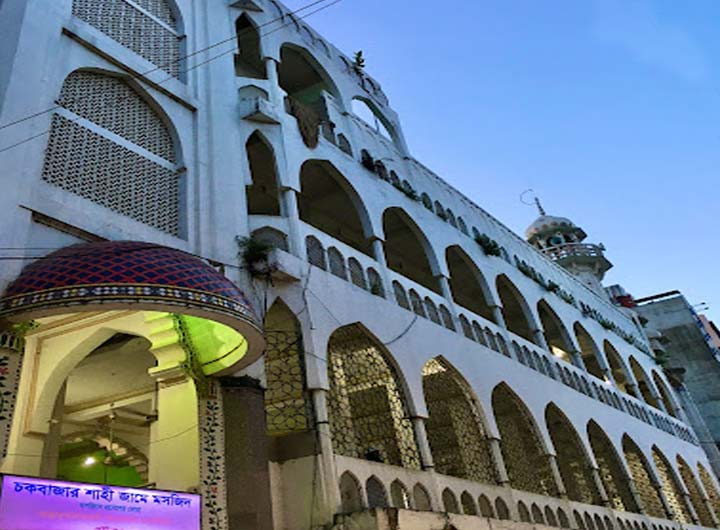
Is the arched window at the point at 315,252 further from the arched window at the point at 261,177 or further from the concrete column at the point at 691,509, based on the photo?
the concrete column at the point at 691,509

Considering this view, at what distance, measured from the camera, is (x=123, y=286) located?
20.3 feet

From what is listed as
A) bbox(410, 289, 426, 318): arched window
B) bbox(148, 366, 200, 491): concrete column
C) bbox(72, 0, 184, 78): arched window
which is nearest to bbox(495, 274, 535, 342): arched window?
bbox(410, 289, 426, 318): arched window

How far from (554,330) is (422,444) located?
12254 millimetres

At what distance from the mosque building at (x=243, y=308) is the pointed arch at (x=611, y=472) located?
68mm

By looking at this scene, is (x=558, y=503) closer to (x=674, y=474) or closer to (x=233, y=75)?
(x=674, y=474)

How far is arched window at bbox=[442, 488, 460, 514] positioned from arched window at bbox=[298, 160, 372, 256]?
5.12 meters

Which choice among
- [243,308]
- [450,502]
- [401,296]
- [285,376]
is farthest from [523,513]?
[243,308]

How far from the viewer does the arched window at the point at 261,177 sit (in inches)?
468

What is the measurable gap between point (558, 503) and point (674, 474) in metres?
9.39

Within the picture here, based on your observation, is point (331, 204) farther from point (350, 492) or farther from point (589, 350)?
point (589, 350)

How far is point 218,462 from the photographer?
7582 mm

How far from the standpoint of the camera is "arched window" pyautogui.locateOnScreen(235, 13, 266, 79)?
13414mm

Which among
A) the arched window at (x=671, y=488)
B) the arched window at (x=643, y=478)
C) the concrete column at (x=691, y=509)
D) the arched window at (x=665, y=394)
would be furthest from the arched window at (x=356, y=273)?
the arched window at (x=665, y=394)

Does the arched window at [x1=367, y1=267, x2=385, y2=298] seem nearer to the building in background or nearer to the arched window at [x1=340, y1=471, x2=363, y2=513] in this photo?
the arched window at [x1=340, y1=471, x2=363, y2=513]
